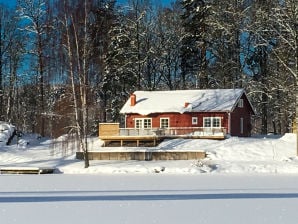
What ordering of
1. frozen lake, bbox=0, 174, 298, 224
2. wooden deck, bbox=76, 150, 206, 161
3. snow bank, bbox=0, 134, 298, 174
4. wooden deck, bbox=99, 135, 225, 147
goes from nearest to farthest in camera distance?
frozen lake, bbox=0, 174, 298, 224 < snow bank, bbox=0, 134, 298, 174 < wooden deck, bbox=76, 150, 206, 161 < wooden deck, bbox=99, 135, 225, 147

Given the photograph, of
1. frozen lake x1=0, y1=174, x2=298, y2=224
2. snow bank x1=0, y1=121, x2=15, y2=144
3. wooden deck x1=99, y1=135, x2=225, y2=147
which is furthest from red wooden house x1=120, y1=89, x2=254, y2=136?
frozen lake x1=0, y1=174, x2=298, y2=224

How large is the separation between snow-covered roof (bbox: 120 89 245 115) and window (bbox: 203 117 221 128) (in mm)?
655

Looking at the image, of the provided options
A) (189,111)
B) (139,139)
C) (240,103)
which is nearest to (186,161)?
(139,139)

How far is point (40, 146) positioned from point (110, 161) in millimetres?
7964

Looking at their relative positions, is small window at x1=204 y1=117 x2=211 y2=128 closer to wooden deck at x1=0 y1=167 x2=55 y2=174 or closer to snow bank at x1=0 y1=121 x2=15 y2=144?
wooden deck at x1=0 y1=167 x2=55 y2=174

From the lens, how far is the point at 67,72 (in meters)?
31.8

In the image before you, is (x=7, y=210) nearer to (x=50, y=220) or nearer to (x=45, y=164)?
(x=50, y=220)

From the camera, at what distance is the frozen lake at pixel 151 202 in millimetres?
12188

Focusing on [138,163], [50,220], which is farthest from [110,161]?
[50,220]

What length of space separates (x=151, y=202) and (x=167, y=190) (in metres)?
3.69

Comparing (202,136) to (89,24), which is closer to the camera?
(89,24)

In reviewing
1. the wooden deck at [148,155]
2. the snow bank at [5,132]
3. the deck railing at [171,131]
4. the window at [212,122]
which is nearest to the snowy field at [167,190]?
the wooden deck at [148,155]

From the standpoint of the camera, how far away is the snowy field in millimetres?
12547

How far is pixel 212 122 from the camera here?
39.8 meters
